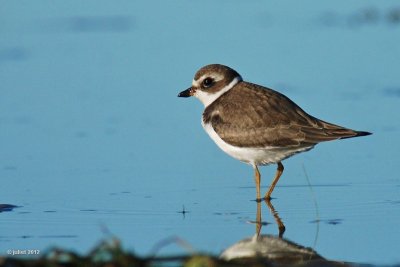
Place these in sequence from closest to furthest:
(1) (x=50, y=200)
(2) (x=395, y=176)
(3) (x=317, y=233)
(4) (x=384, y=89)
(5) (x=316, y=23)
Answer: (3) (x=317, y=233) → (1) (x=50, y=200) → (2) (x=395, y=176) → (4) (x=384, y=89) → (5) (x=316, y=23)

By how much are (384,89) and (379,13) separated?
13.7ft

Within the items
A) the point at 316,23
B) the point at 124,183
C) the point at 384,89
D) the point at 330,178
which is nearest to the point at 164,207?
the point at 124,183

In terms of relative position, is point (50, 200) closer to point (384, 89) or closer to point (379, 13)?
point (384, 89)

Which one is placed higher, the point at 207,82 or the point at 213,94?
the point at 207,82

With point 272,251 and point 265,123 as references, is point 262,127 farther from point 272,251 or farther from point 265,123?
point 272,251

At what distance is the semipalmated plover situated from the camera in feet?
27.9

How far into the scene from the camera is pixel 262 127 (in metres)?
8.65

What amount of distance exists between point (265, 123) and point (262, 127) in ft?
0.15

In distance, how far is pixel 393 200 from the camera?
8336mm

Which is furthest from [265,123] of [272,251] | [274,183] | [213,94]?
[272,251]

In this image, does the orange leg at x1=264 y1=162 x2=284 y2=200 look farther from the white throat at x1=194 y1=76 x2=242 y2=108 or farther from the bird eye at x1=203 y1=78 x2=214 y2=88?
the bird eye at x1=203 y1=78 x2=214 y2=88

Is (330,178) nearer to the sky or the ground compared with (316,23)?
nearer to the ground

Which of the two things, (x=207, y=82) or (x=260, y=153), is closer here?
(x=260, y=153)

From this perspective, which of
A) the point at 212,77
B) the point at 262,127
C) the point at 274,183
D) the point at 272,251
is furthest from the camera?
the point at 212,77
